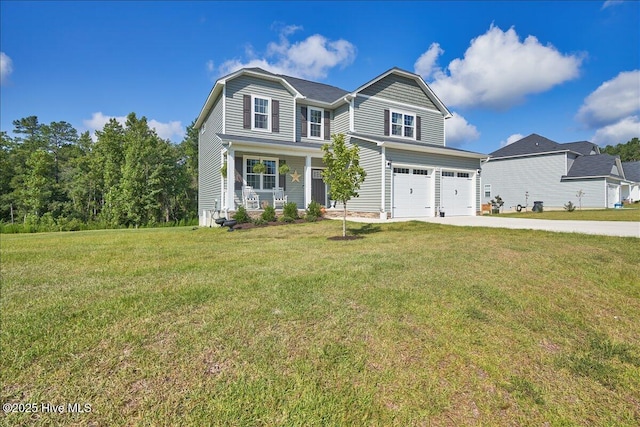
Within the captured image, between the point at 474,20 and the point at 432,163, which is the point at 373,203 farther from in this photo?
the point at 474,20

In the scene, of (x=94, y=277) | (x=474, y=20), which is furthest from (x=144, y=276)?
(x=474, y=20)

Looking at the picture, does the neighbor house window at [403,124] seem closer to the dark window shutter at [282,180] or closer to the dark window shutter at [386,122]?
the dark window shutter at [386,122]

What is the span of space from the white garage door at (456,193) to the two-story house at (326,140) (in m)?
0.05

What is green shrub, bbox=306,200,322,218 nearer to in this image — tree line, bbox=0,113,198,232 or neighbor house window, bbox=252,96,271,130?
neighbor house window, bbox=252,96,271,130

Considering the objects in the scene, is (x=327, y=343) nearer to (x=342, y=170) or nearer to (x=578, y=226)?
(x=342, y=170)

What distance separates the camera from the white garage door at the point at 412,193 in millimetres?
13594

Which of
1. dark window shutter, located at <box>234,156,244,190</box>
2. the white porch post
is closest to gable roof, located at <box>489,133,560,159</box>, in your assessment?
dark window shutter, located at <box>234,156,244,190</box>

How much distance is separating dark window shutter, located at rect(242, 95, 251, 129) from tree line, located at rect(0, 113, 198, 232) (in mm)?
9748

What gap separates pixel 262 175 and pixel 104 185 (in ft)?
65.6

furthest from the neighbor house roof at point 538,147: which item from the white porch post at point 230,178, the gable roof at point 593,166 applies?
the white porch post at point 230,178

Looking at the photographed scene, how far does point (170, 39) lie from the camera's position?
1205 cm

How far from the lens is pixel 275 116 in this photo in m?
15.0

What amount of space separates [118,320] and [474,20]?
1915cm

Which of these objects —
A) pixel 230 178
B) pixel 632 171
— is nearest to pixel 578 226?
pixel 230 178
